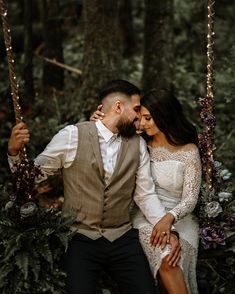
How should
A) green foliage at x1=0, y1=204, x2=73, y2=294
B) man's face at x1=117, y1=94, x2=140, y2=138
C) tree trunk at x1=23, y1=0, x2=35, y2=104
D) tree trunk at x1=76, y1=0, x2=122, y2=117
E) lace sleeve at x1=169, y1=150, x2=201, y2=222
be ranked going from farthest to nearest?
1. tree trunk at x1=23, y1=0, x2=35, y2=104
2. tree trunk at x1=76, y1=0, x2=122, y2=117
3. man's face at x1=117, y1=94, x2=140, y2=138
4. lace sleeve at x1=169, y1=150, x2=201, y2=222
5. green foliage at x1=0, y1=204, x2=73, y2=294

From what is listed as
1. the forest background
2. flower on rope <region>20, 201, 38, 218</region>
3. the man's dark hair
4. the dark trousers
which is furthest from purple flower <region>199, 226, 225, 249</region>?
flower on rope <region>20, 201, 38, 218</region>

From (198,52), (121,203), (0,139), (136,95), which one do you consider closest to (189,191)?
(121,203)

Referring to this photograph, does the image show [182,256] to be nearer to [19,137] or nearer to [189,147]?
[189,147]

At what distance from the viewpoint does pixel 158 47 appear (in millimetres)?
6266

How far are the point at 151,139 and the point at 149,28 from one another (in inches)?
111

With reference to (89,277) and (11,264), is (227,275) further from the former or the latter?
(11,264)

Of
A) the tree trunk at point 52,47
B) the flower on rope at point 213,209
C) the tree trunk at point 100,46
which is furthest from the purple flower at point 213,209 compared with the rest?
the tree trunk at point 52,47

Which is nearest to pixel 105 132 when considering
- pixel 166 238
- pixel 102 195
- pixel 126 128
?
pixel 126 128

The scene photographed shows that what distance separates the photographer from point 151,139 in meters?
3.80

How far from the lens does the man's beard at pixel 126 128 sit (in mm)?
3555

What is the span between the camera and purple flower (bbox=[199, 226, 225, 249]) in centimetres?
361

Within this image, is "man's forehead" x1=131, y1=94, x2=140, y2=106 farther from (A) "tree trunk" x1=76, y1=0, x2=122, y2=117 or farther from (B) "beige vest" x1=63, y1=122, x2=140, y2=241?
(A) "tree trunk" x1=76, y1=0, x2=122, y2=117

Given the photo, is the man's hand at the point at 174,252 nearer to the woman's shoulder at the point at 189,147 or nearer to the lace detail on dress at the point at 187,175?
the lace detail on dress at the point at 187,175

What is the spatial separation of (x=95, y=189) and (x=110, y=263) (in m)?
0.50
